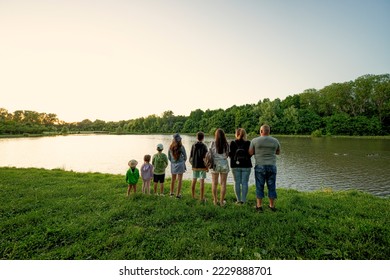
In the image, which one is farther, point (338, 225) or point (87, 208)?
point (87, 208)

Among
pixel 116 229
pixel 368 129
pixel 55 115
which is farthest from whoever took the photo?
pixel 55 115

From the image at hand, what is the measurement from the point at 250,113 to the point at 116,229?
9724 cm

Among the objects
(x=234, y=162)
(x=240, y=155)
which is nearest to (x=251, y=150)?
(x=240, y=155)

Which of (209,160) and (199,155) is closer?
(209,160)

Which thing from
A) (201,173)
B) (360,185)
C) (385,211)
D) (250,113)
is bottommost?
(360,185)

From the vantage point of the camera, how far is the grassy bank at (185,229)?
435 centimetres

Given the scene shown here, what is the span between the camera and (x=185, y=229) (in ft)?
17.4

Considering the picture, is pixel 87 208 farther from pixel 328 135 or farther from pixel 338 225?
pixel 328 135

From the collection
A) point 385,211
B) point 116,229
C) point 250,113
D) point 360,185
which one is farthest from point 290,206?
point 250,113

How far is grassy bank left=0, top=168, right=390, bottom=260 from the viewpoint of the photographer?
4348 millimetres

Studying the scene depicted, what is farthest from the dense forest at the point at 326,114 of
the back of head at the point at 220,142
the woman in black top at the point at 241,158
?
the back of head at the point at 220,142

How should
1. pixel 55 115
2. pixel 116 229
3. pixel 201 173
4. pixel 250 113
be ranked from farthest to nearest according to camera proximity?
pixel 55 115, pixel 250 113, pixel 201 173, pixel 116 229

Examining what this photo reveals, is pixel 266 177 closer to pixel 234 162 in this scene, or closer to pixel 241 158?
pixel 241 158

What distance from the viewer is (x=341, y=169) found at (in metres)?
19.8
